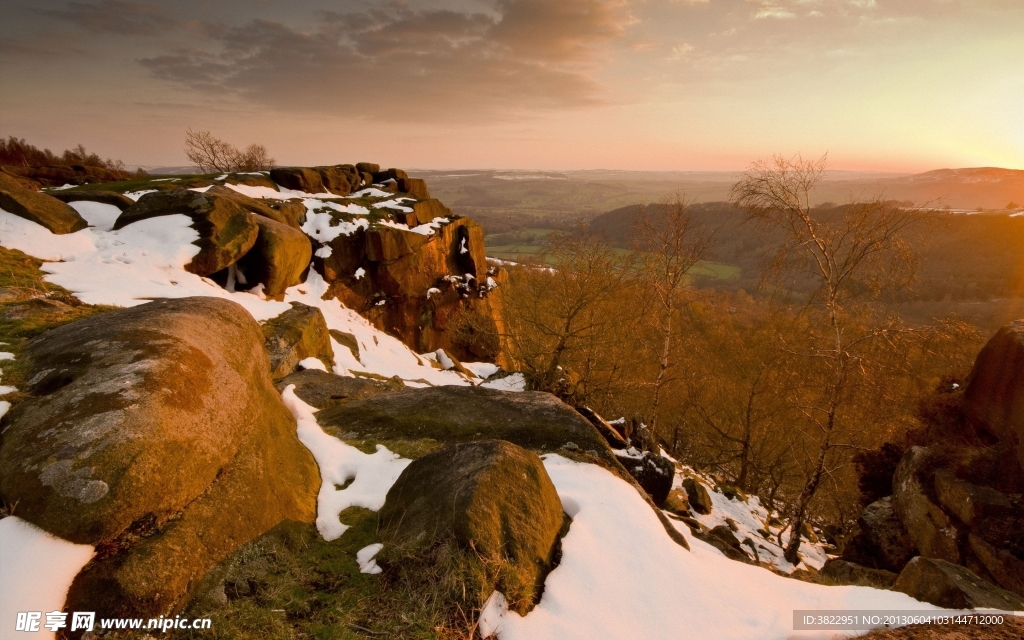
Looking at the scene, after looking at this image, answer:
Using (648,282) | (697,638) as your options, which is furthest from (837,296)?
(697,638)

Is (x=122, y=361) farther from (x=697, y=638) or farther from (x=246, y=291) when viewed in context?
(x=246, y=291)

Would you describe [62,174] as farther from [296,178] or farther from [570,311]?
[570,311]

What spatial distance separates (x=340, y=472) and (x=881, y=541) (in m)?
13.6

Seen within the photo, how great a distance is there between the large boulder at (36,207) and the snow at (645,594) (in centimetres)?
1629

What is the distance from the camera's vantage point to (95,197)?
Result: 1569 cm

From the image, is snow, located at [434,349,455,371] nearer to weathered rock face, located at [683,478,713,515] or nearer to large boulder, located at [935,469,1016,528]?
weathered rock face, located at [683,478,713,515]

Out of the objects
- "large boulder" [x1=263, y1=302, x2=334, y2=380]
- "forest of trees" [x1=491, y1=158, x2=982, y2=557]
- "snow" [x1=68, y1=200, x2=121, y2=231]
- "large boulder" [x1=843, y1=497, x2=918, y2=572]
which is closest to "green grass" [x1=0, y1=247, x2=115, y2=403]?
"large boulder" [x1=263, y1=302, x2=334, y2=380]

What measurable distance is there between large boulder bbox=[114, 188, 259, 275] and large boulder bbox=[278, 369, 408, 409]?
5917 millimetres

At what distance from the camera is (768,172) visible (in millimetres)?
9594

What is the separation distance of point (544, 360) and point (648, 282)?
5.67 m

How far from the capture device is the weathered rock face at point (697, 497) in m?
12.5

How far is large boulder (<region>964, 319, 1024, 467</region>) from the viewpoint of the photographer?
30.1 ft

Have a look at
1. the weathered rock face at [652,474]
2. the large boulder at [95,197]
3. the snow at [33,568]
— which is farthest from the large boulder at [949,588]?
the large boulder at [95,197]

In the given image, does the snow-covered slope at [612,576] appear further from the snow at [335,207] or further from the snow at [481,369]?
the snow at [335,207]
